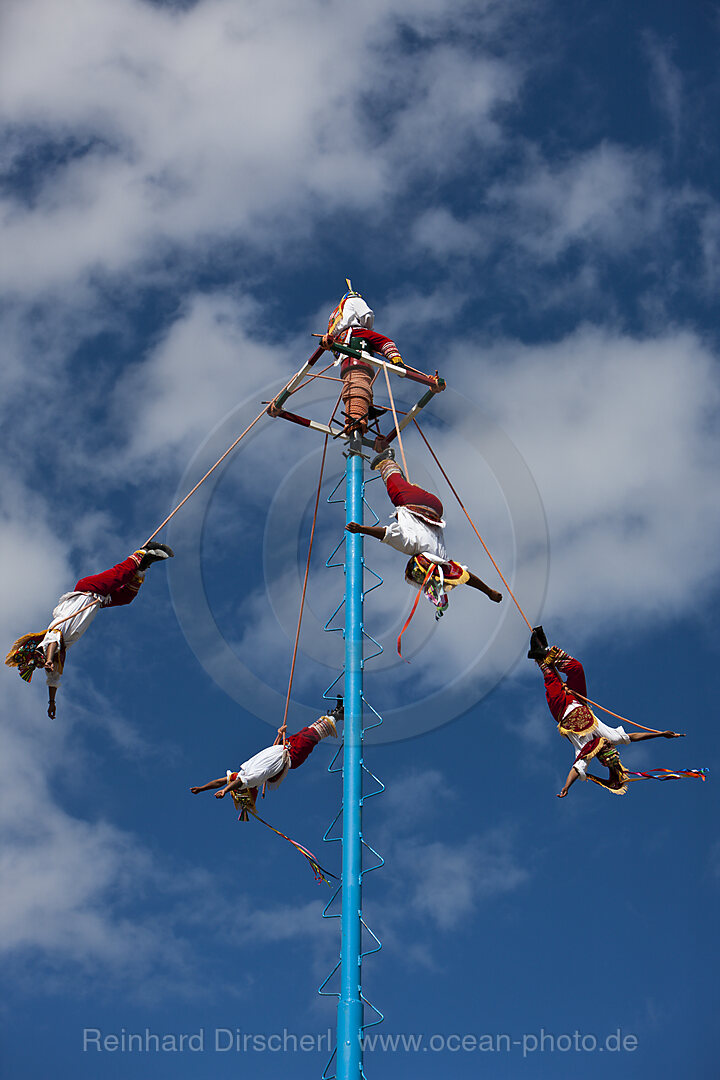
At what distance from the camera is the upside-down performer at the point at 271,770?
12.7m

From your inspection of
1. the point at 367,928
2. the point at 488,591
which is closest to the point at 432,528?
the point at 488,591

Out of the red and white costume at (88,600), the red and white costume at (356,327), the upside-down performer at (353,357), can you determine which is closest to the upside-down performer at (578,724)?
the upside-down performer at (353,357)

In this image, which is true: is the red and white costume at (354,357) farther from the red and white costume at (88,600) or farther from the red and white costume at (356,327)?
the red and white costume at (88,600)

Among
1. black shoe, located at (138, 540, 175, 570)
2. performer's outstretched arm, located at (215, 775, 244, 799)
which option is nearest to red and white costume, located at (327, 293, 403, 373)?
black shoe, located at (138, 540, 175, 570)

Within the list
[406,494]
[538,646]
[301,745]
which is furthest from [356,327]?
[301,745]

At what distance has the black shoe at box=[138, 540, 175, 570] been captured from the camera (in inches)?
507

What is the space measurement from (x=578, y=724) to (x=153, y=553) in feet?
20.4

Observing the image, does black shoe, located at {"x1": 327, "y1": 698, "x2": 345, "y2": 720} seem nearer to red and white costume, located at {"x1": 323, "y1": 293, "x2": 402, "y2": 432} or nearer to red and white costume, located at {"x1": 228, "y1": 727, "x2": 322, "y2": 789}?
red and white costume, located at {"x1": 228, "y1": 727, "x2": 322, "y2": 789}

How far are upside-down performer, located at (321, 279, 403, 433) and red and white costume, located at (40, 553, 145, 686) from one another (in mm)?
3856

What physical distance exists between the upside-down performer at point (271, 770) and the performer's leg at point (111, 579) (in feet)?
9.77

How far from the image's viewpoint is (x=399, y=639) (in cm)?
1130

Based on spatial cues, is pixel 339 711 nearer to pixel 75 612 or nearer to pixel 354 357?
pixel 75 612

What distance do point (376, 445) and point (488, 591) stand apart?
3812 millimetres

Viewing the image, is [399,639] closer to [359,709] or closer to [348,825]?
[359,709]
